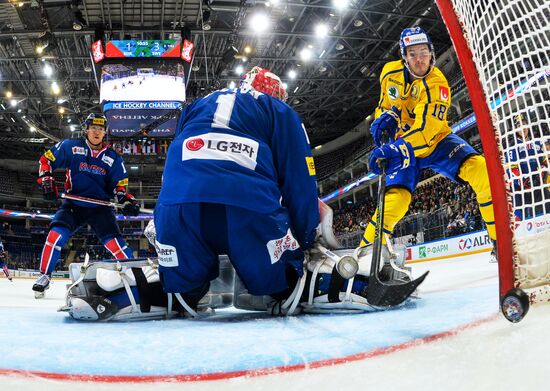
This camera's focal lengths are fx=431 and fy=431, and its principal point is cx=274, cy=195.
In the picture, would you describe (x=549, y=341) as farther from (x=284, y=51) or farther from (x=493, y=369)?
(x=284, y=51)

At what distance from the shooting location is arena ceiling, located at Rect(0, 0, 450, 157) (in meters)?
12.0

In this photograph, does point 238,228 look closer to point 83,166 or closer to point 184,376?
point 184,376

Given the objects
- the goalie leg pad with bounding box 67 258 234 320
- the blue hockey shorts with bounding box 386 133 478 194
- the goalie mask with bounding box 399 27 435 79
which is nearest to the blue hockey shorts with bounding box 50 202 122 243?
the goalie leg pad with bounding box 67 258 234 320

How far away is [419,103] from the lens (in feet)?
8.22

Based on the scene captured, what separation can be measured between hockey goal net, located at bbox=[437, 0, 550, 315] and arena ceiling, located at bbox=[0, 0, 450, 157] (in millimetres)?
10589

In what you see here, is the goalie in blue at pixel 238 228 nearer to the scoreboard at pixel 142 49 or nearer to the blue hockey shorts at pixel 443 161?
the blue hockey shorts at pixel 443 161

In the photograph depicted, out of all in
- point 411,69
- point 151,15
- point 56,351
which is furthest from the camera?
point 151,15

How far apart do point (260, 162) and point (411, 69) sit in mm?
1489

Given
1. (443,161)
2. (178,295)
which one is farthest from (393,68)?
(178,295)

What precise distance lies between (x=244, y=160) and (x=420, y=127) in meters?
1.37

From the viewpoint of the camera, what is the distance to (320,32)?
1330cm

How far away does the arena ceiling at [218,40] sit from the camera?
12.0m

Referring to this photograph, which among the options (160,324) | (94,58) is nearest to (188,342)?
(160,324)

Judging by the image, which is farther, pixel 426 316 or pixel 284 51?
pixel 284 51
